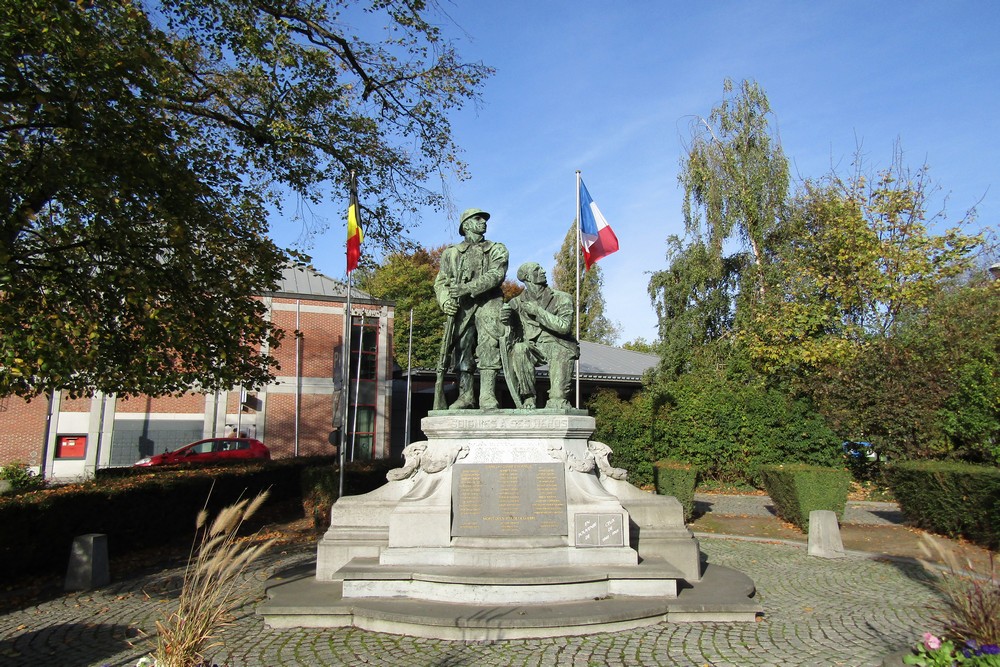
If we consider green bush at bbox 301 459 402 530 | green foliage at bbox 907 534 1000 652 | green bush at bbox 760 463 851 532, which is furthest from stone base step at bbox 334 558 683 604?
green bush at bbox 760 463 851 532

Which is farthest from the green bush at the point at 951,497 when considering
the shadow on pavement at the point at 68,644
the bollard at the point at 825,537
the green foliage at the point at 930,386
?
the shadow on pavement at the point at 68,644

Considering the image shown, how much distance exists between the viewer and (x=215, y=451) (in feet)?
70.6

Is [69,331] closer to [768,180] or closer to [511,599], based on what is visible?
[511,599]

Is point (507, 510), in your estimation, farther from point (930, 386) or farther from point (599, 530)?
point (930, 386)

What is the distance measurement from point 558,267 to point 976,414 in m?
27.7

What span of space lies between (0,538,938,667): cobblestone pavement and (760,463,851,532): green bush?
4241 millimetres

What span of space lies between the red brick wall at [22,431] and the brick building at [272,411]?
0.10 feet

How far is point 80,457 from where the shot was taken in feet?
79.9

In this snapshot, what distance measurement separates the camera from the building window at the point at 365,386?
85.9 ft

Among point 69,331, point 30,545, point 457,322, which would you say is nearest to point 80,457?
point 30,545

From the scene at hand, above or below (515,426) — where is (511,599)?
below

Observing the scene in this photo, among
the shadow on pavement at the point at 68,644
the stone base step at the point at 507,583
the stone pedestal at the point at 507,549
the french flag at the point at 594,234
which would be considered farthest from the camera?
the french flag at the point at 594,234

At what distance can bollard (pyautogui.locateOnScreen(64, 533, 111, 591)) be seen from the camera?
301 inches

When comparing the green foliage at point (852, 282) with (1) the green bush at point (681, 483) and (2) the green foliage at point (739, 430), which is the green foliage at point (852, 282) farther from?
(1) the green bush at point (681, 483)
